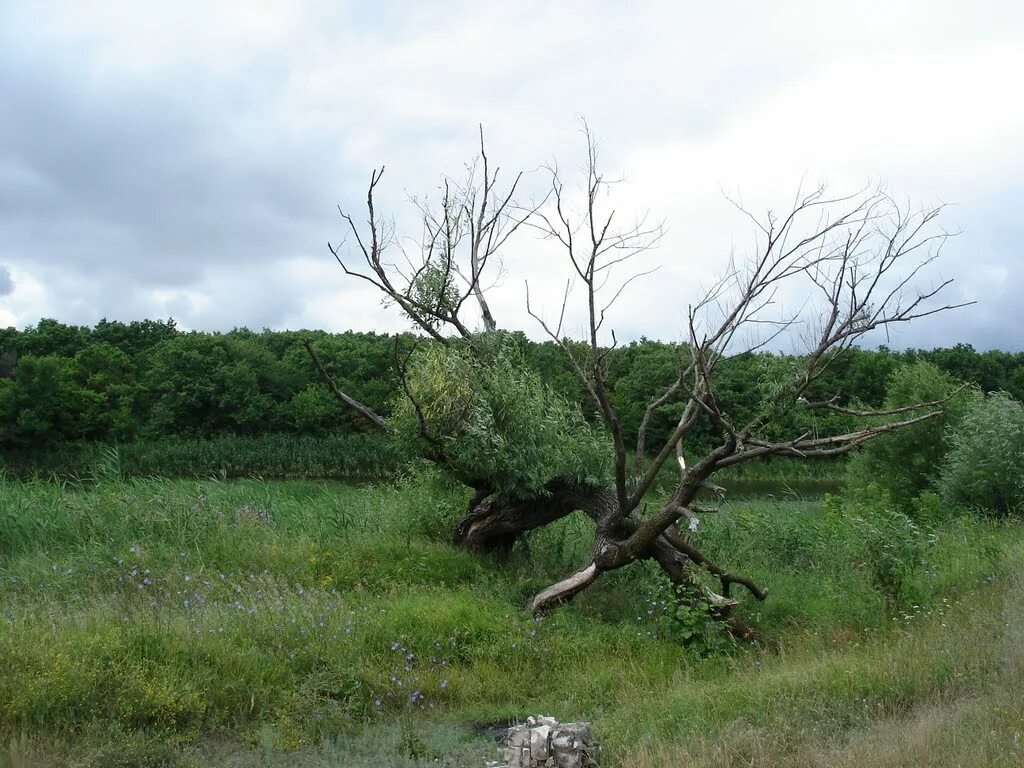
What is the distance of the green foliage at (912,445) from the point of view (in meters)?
21.8

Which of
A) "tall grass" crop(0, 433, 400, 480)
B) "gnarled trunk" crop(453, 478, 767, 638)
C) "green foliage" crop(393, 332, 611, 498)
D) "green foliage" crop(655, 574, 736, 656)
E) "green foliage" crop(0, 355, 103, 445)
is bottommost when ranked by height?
"green foliage" crop(655, 574, 736, 656)

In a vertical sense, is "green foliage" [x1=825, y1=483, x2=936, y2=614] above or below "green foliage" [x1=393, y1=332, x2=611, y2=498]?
below

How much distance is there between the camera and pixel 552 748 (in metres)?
5.64

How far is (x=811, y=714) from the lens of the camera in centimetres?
623

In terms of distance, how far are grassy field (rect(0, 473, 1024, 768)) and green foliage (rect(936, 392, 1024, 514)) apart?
4.87 metres

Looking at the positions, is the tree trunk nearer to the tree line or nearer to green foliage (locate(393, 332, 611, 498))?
green foliage (locate(393, 332, 611, 498))

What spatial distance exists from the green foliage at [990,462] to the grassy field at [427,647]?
4875mm

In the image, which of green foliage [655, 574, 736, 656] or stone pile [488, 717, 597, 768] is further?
green foliage [655, 574, 736, 656]

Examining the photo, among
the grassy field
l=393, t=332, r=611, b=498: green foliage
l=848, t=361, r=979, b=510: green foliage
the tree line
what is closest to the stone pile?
the grassy field

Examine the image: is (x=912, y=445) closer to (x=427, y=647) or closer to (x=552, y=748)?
(x=427, y=647)

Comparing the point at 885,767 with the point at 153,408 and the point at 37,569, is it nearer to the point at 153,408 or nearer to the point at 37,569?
the point at 37,569

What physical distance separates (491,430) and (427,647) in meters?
3.21

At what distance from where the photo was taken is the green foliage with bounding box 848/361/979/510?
21844mm

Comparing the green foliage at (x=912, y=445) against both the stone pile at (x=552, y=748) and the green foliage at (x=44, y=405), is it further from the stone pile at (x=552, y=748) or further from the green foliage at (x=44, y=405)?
the green foliage at (x=44, y=405)
